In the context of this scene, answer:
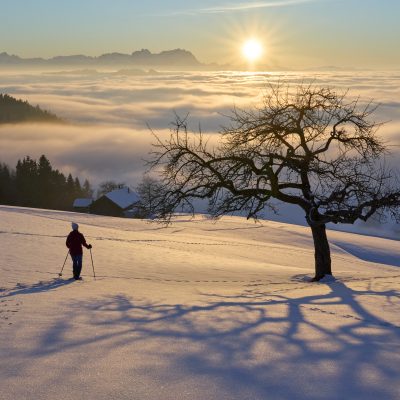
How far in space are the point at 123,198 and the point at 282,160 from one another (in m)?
68.0

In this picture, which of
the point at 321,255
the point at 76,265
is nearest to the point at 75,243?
the point at 76,265

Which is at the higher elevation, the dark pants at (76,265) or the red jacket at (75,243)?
the red jacket at (75,243)

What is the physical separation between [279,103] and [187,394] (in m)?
14.4

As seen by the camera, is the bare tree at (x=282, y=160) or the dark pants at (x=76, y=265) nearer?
the dark pants at (x=76, y=265)

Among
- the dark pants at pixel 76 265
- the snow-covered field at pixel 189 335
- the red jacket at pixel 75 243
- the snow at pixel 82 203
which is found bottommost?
the snow-covered field at pixel 189 335

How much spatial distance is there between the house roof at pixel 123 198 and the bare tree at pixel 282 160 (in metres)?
64.6

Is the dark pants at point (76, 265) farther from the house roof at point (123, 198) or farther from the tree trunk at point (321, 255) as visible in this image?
the house roof at point (123, 198)

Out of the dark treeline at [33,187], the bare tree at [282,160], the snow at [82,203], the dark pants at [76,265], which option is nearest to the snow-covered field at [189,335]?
the dark pants at [76,265]

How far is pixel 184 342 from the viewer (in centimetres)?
881

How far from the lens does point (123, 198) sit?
8575 centimetres

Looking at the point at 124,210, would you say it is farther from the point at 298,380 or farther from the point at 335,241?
the point at 298,380

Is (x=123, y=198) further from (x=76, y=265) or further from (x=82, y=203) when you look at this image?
(x=76, y=265)

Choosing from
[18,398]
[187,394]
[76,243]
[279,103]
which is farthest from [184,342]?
[279,103]

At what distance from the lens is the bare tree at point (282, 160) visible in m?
19.2
